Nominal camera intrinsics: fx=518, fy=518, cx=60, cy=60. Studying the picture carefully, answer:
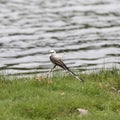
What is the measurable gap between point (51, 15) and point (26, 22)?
153 inches

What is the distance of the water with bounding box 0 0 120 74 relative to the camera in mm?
27303

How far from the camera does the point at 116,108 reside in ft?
46.7

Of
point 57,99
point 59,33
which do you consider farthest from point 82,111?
point 59,33

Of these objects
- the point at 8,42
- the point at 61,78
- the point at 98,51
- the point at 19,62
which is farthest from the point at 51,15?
the point at 61,78

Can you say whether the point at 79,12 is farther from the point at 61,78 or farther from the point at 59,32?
the point at 61,78

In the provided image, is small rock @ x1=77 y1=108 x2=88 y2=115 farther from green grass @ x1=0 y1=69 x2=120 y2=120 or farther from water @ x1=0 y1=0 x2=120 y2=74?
water @ x1=0 y1=0 x2=120 y2=74

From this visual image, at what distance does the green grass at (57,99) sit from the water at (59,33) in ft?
26.5

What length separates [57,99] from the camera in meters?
14.3

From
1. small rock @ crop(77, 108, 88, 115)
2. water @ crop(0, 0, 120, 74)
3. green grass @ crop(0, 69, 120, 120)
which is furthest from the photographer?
water @ crop(0, 0, 120, 74)

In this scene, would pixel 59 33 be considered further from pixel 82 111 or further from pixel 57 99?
pixel 82 111

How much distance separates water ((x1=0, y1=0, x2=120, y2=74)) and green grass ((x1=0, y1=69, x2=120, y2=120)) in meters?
8.07

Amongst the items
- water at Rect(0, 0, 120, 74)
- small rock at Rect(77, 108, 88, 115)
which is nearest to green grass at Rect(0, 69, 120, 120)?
small rock at Rect(77, 108, 88, 115)

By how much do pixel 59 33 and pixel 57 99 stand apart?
70.0ft

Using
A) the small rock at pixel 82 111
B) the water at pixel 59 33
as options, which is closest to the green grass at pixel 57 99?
the small rock at pixel 82 111
